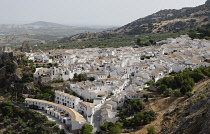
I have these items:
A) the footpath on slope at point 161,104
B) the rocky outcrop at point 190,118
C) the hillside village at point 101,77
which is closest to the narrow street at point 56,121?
the hillside village at point 101,77

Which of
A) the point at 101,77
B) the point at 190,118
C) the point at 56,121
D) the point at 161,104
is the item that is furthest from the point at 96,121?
the point at 190,118

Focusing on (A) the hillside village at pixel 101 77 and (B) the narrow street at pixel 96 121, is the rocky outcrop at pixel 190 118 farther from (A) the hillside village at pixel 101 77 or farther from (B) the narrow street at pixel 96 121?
(B) the narrow street at pixel 96 121

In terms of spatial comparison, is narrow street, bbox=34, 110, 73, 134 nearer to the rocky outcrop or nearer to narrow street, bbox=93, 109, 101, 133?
narrow street, bbox=93, 109, 101, 133

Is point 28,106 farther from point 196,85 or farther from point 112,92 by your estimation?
point 196,85

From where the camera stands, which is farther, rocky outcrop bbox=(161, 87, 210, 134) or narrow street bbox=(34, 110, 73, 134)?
narrow street bbox=(34, 110, 73, 134)

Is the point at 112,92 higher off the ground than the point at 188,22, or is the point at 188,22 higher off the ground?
the point at 188,22

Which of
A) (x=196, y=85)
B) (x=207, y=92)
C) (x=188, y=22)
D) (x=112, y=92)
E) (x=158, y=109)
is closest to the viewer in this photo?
(x=207, y=92)

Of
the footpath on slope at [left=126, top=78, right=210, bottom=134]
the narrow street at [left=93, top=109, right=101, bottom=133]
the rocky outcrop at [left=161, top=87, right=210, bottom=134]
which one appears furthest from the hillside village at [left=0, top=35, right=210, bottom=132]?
the rocky outcrop at [left=161, top=87, right=210, bottom=134]

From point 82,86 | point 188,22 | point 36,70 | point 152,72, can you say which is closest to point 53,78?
point 36,70
